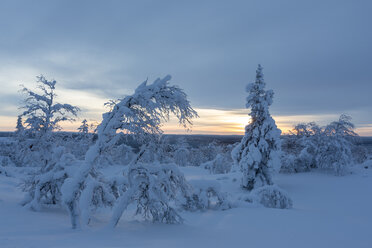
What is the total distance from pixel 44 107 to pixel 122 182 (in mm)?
9464

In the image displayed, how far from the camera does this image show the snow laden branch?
8.72m

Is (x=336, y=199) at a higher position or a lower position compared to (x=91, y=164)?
lower

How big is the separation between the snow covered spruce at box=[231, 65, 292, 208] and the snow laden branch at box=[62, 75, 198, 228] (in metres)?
17.7

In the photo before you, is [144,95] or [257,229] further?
[257,229]

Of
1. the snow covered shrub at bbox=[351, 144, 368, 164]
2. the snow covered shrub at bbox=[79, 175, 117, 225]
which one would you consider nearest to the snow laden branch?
the snow covered shrub at bbox=[79, 175, 117, 225]

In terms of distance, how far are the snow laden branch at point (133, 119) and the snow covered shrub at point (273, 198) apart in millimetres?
9748

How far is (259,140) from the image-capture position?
25.5 metres

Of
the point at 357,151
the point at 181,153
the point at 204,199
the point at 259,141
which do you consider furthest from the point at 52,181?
the point at 181,153

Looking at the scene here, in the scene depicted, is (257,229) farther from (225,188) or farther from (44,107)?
(225,188)

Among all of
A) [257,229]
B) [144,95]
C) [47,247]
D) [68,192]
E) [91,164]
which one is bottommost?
[257,229]

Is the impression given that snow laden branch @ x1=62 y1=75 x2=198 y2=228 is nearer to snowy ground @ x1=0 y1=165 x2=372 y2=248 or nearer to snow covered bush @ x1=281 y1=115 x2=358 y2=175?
snowy ground @ x1=0 y1=165 x2=372 y2=248

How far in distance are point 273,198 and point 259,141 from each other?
9905 mm

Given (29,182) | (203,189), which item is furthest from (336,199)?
(29,182)

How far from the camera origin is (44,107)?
17.1 meters
